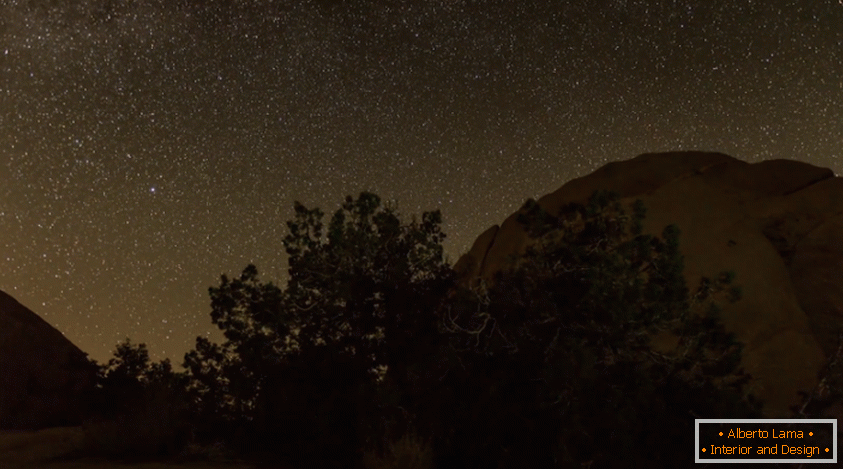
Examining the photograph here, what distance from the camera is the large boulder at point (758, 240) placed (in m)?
15.3

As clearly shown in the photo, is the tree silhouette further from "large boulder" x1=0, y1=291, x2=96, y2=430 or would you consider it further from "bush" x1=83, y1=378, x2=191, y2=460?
"large boulder" x1=0, y1=291, x2=96, y2=430

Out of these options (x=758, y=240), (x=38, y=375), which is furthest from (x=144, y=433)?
(x=758, y=240)

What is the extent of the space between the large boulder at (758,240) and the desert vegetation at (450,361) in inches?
71.0

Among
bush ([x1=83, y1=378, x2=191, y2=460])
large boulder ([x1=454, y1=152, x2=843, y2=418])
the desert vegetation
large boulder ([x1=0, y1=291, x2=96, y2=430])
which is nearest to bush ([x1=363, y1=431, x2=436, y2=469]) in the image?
the desert vegetation

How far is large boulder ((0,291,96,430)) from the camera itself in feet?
64.1

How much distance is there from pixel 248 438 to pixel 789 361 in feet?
30.0

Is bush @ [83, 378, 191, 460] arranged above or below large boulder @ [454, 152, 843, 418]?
below

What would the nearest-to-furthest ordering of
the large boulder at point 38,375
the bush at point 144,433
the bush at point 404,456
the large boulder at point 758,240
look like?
the bush at point 404,456
the bush at point 144,433
the large boulder at point 758,240
the large boulder at point 38,375

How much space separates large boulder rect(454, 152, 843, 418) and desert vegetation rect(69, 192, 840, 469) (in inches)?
71.0

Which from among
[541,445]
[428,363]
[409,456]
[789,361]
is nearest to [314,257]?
[428,363]

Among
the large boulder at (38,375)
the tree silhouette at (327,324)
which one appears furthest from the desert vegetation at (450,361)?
the large boulder at (38,375)

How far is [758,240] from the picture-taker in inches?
667

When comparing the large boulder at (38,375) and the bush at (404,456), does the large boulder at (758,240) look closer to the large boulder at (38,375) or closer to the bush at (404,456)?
the bush at (404,456)

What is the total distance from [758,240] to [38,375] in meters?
16.0
